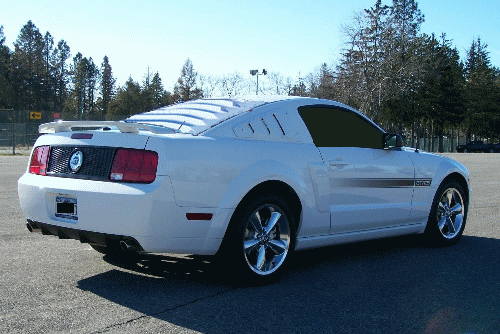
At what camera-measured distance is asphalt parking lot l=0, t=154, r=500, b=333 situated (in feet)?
12.8

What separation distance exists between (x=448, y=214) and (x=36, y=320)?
5017 millimetres

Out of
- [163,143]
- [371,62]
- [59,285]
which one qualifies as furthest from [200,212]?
[371,62]

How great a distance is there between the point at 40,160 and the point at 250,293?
83.2 inches

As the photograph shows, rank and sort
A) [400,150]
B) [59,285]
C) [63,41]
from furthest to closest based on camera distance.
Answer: [63,41]
[400,150]
[59,285]

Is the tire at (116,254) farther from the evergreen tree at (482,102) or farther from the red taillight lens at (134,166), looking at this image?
the evergreen tree at (482,102)

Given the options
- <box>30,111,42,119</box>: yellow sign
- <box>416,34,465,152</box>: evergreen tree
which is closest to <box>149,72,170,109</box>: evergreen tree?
<box>416,34,465,152</box>: evergreen tree

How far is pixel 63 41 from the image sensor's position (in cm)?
10206

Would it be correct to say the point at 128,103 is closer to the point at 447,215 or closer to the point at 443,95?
the point at 443,95

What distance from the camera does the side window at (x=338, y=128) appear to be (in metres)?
5.66

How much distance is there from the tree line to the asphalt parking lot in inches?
1111

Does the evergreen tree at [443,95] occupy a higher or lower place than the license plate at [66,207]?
higher

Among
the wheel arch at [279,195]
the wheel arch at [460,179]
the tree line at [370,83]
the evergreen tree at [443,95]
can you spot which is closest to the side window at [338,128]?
the wheel arch at [279,195]

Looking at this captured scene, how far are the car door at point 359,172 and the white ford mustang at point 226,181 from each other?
13mm

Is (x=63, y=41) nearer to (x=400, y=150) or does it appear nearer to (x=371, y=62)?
(x=371, y=62)
